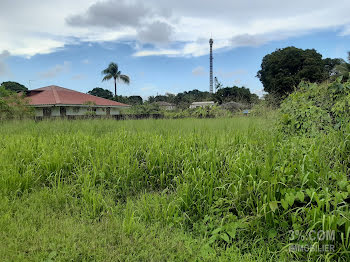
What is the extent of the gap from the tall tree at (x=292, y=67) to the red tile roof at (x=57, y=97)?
71.2ft

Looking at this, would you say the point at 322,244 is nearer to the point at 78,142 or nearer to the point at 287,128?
the point at 287,128

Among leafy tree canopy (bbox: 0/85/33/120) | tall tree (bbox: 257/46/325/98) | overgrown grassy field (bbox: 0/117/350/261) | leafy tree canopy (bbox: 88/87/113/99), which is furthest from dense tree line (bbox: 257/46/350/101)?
overgrown grassy field (bbox: 0/117/350/261)

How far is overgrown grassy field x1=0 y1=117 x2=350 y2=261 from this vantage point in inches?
79.5

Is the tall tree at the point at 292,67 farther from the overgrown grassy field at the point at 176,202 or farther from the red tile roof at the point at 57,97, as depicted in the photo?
the overgrown grassy field at the point at 176,202

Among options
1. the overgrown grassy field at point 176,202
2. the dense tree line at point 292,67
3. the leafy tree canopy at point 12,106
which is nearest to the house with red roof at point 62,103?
the leafy tree canopy at point 12,106

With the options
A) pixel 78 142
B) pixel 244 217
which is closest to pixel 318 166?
pixel 244 217

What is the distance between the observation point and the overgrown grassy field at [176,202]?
2.02 metres

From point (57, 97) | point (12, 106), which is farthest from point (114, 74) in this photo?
point (12, 106)

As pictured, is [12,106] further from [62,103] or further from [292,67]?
[292,67]

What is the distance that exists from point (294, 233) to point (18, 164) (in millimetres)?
3958

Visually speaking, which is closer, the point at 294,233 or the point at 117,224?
the point at 294,233

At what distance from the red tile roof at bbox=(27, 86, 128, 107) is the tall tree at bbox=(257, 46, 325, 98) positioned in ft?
71.2

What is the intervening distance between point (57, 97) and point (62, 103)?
2.43m

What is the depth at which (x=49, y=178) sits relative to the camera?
11.3 feet
